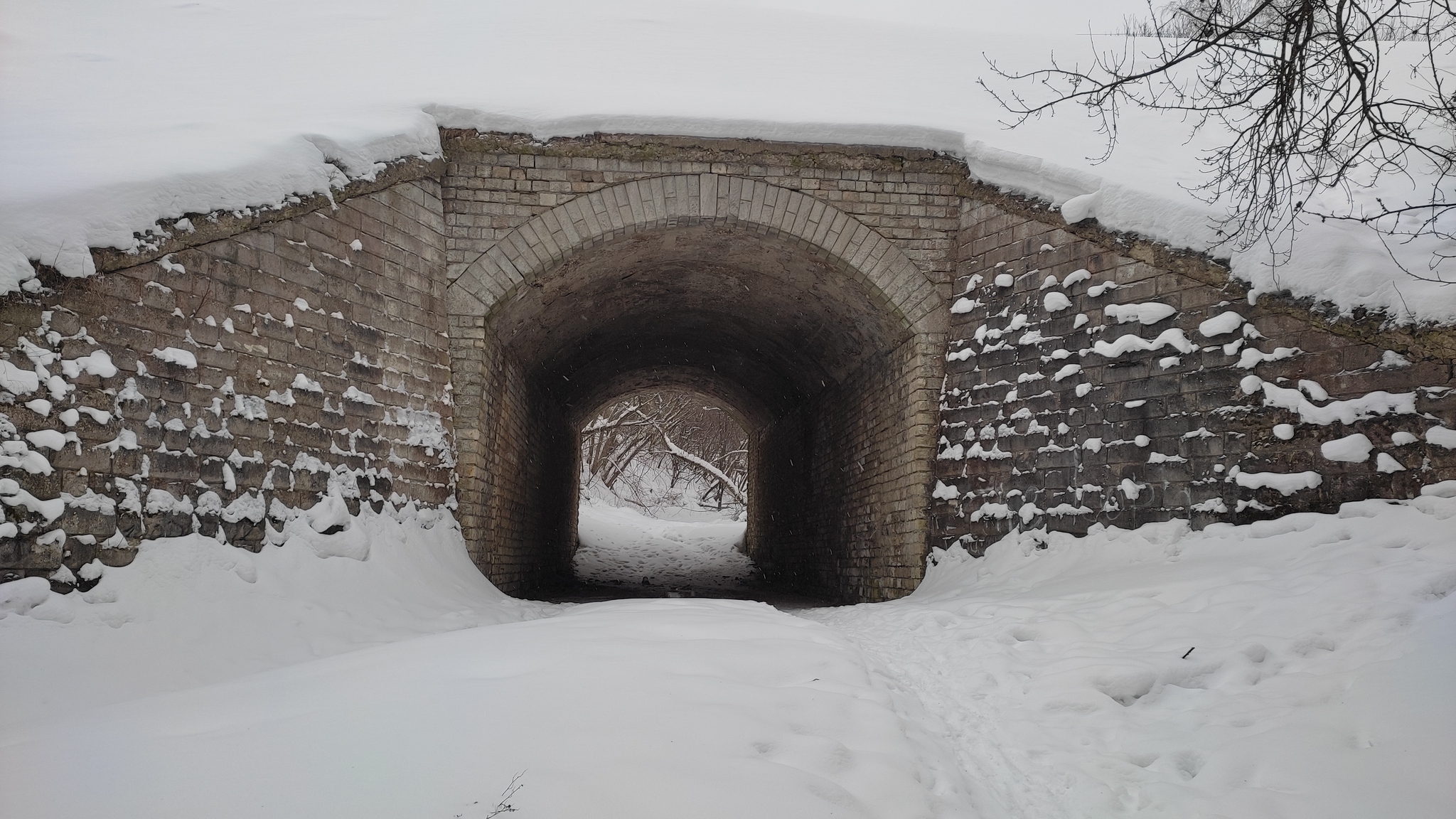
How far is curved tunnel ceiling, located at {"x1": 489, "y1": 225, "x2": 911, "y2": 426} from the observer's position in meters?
7.95

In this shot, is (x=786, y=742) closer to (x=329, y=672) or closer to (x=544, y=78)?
(x=329, y=672)

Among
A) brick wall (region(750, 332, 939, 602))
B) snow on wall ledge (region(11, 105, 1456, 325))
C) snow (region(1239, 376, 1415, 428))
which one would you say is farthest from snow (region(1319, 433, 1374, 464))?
brick wall (region(750, 332, 939, 602))

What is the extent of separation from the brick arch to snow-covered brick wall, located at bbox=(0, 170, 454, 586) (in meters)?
0.53

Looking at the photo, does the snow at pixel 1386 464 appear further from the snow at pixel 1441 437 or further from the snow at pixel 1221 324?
the snow at pixel 1221 324

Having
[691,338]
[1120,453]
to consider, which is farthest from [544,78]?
[1120,453]

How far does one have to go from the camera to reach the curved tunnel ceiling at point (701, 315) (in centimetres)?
795

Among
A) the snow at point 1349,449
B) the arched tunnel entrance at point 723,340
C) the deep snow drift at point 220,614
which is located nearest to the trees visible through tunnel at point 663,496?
the arched tunnel entrance at point 723,340

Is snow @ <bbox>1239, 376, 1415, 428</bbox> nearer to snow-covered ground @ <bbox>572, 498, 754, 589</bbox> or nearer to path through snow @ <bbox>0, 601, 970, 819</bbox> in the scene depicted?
path through snow @ <bbox>0, 601, 970, 819</bbox>

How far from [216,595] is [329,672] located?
1425 millimetres

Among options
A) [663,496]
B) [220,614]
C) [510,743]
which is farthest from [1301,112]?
[663,496]

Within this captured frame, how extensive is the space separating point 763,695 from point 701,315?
24.9ft

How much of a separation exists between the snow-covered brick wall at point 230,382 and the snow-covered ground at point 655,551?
23.2ft

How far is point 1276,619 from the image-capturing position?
13.1 ft

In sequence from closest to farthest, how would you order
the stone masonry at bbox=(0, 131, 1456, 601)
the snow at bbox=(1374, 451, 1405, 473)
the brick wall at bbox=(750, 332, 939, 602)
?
the stone masonry at bbox=(0, 131, 1456, 601), the snow at bbox=(1374, 451, 1405, 473), the brick wall at bbox=(750, 332, 939, 602)
